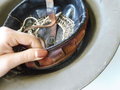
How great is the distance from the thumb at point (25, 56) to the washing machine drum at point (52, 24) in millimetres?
19

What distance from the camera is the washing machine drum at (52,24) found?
0.49 m

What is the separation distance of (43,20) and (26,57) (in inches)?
6.1

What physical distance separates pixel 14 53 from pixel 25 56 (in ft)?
0.08

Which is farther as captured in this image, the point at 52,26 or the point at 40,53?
the point at 52,26

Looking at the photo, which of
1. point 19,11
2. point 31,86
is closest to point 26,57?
point 31,86

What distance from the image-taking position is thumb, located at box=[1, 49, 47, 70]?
47cm

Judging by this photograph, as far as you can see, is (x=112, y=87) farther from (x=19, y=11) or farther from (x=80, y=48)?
(x=19, y=11)

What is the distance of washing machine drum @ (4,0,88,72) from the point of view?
1.61ft

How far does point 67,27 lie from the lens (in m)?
0.57

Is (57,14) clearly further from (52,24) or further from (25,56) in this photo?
(25,56)

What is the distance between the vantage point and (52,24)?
566 millimetres

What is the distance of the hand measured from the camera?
47cm

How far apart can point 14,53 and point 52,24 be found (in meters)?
0.13

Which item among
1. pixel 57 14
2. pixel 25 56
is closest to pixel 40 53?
pixel 25 56
